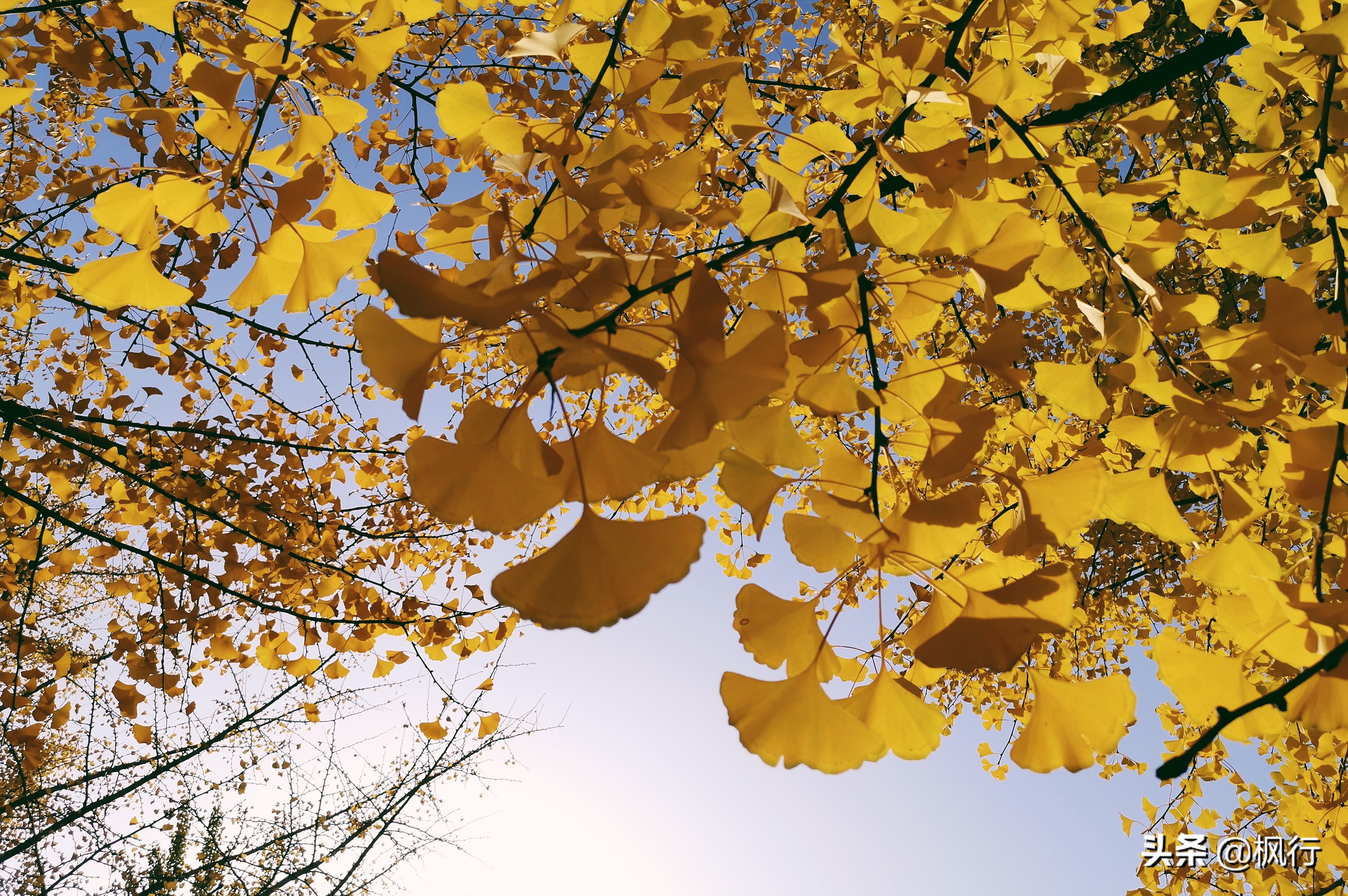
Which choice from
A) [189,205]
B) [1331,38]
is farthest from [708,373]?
[1331,38]

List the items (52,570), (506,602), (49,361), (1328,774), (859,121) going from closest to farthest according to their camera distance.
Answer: (506,602), (859,121), (52,570), (1328,774), (49,361)

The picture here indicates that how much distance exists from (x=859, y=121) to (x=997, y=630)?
2.64 ft

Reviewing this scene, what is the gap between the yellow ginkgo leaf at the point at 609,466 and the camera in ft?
1.94

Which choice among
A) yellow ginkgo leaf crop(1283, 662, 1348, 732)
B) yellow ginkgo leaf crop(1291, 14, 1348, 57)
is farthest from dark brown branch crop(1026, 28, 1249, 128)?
yellow ginkgo leaf crop(1283, 662, 1348, 732)

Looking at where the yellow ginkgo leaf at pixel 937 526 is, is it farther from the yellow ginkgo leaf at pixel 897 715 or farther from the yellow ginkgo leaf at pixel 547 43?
the yellow ginkgo leaf at pixel 547 43

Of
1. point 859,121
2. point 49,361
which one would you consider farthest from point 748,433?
point 49,361

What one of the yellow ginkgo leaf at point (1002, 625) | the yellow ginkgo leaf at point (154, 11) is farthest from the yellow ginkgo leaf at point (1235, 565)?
the yellow ginkgo leaf at point (154, 11)

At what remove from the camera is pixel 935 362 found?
818 mm

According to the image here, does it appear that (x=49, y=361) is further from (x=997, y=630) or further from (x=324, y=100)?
(x=997, y=630)

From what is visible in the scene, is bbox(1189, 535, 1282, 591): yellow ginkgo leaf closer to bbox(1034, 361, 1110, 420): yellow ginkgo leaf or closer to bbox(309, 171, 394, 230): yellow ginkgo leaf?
bbox(1034, 361, 1110, 420): yellow ginkgo leaf

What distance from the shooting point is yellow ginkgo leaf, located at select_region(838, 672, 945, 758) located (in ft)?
2.38

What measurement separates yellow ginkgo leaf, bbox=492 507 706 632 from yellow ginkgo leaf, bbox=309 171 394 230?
0.55 metres

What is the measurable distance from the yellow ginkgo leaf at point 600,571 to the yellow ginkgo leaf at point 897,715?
0.33 m

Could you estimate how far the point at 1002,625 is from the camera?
1.97ft
